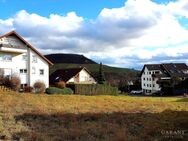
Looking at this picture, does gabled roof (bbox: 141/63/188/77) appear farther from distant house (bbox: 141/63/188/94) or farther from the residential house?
the residential house

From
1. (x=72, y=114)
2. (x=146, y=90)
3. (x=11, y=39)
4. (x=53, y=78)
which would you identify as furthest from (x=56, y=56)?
(x=72, y=114)

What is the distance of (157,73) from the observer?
343 ft

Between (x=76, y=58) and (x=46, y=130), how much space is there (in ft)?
553

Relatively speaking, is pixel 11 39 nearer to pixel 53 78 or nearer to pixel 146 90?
pixel 53 78

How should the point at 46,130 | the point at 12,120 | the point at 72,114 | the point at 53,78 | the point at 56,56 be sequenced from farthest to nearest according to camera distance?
the point at 56,56
the point at 53,78
the point at 72,114
the point at 12,120
the point at 46,130

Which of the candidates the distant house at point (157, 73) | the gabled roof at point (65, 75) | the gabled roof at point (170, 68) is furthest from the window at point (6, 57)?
the gabled roof at point (170, 68)

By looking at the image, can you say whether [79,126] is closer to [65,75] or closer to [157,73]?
[65,75]

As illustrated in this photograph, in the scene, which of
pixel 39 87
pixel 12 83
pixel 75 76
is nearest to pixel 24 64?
pixel 39 87

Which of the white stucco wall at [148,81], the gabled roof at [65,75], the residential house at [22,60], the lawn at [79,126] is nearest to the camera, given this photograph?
the lawn at [79,126]

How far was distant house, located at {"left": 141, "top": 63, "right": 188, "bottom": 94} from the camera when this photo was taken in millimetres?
102175

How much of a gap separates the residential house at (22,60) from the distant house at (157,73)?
156 feet

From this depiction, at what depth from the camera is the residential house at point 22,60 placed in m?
55.3

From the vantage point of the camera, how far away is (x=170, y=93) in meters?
85.8

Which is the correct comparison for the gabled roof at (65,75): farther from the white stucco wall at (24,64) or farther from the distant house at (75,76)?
Answer: the white stucco wall at (24,64)
